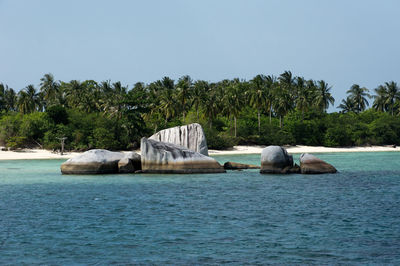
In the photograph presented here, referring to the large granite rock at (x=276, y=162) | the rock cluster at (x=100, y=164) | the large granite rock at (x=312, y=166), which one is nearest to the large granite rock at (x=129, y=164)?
the rock cluster at (x=100, y=164)

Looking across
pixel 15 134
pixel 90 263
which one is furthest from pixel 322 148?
pixel 90 263

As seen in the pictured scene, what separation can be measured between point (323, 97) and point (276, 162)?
73043 mm

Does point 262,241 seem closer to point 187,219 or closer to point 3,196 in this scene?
point 187,219

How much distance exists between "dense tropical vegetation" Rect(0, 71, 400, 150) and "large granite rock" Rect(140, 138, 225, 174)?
31.8 metres

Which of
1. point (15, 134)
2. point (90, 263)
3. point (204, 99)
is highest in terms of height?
point (204, 99)

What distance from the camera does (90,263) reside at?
10602 mm

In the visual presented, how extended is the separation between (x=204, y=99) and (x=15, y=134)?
3023 centimetres

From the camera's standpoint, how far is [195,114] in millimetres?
84000

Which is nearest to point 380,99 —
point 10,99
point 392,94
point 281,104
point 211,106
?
point 392,94

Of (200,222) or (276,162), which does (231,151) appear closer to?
(276,162)

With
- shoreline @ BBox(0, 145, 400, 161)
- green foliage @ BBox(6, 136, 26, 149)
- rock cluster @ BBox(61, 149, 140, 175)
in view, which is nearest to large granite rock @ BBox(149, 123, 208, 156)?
rock cluster @ BBox(61, 149, 140, 175)

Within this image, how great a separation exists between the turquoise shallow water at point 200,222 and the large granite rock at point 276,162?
490cm

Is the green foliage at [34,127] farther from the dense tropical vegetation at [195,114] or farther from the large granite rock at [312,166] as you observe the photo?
the large granite rock at [312,166]

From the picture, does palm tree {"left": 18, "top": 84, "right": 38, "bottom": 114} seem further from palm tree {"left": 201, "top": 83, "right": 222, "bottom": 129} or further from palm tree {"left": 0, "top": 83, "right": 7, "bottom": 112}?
palm tree {"left": 201, "top": 83, "right": 222, "bottom": 129}
